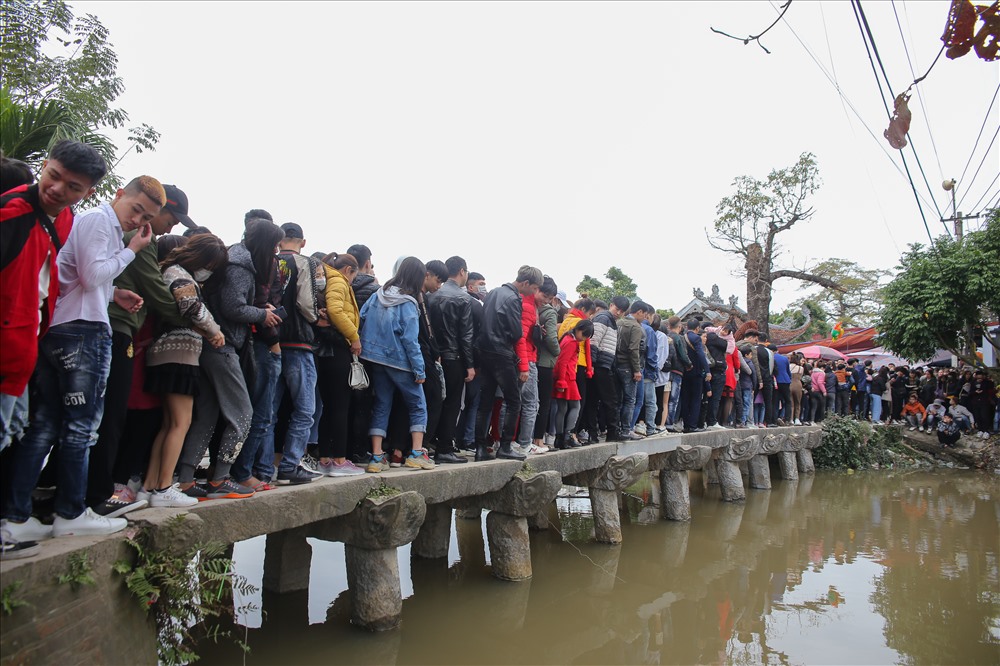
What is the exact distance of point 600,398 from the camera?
808 cm

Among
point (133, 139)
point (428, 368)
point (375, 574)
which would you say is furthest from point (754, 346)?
point (133, 139)

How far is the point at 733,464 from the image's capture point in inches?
434

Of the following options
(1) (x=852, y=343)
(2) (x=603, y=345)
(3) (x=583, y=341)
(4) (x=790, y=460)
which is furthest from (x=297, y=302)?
(1) (x=852, y=343)

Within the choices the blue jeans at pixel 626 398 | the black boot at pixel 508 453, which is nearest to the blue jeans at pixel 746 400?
the blue jeans at pixel 626 398

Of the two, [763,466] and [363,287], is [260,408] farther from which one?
[763,466]

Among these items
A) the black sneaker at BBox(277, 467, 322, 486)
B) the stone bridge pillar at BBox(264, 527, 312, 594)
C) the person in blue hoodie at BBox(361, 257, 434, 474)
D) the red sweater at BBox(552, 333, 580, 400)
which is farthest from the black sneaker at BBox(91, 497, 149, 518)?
the red sweater at BBox(552, 333, 580, 400)

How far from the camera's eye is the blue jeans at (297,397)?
4445mm

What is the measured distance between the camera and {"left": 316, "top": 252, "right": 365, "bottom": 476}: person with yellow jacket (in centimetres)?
479

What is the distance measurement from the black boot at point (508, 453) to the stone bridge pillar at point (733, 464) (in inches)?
226

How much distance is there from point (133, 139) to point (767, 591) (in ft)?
35.0

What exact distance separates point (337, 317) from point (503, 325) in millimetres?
1714

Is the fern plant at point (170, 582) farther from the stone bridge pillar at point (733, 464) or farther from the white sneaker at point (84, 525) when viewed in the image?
the stone bridge pillar at point (733, 464)

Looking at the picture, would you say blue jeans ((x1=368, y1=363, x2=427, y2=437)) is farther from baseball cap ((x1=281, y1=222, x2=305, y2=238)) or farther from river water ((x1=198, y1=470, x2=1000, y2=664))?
river water ((x1=198, y1=470, x2=1000, y2=664))

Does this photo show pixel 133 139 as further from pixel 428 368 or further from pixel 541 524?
pixel 541 524
